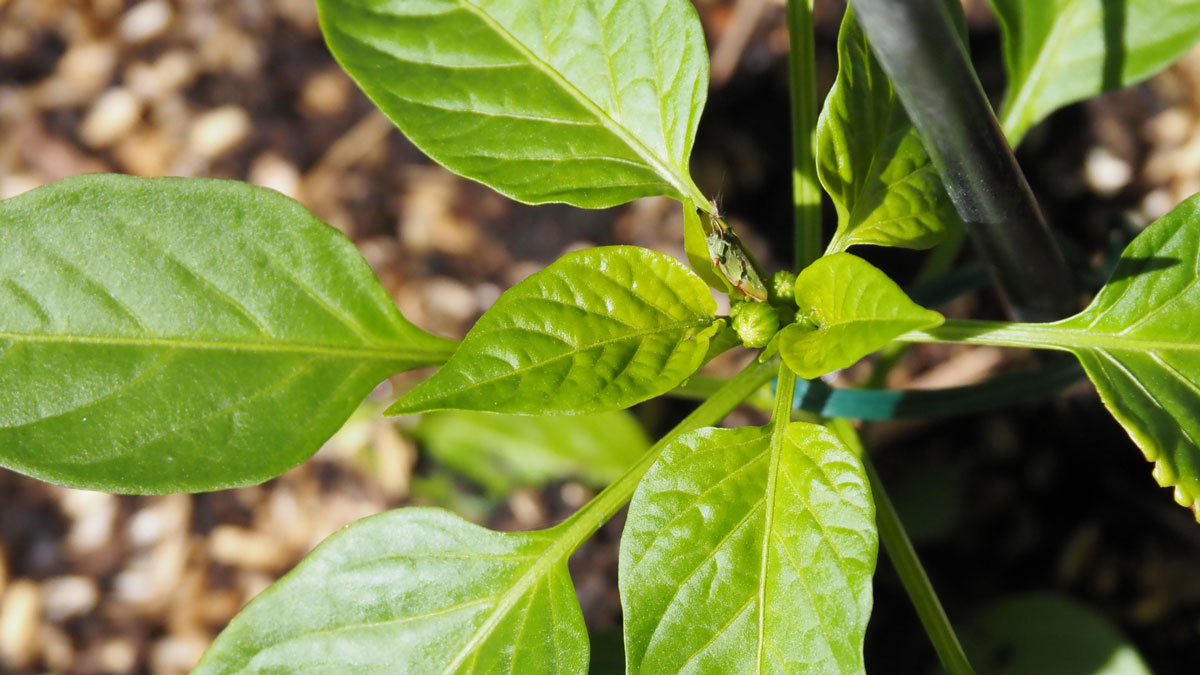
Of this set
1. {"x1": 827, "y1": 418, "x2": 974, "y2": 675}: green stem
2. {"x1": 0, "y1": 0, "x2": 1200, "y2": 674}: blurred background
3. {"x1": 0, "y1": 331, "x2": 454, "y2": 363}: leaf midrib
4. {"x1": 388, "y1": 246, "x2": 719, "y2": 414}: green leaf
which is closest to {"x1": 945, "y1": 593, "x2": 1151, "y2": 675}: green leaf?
{"x1": 0, "y1": 0, "x2": 1200, "y2": 674}: blurred background

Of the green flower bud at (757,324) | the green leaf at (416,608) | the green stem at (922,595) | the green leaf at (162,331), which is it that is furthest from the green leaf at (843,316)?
the green leaf at (162,331)

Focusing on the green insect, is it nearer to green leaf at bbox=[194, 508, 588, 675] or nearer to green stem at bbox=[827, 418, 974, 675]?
green stem at bbox=[827, 418, 974, 675]

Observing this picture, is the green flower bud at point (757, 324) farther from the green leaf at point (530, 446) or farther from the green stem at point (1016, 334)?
the green leaf at point (530, 446)

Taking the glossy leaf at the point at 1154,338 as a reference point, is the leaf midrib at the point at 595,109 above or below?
above

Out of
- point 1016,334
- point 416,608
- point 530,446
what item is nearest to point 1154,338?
point 1016,334

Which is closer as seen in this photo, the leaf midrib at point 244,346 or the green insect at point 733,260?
the green insect at point 733,260

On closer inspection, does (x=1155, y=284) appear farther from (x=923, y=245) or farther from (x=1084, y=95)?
(x=1084, y=95)

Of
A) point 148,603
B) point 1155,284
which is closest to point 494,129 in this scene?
point 1155,284
